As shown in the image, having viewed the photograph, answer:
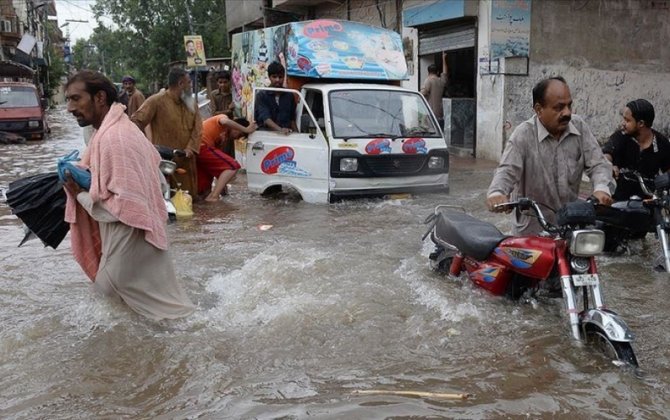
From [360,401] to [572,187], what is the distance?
1.90 m

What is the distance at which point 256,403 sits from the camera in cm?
320

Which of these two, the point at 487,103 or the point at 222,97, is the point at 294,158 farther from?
the point at 487,103

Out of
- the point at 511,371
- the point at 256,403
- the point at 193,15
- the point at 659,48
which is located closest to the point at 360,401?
the point at 256,403

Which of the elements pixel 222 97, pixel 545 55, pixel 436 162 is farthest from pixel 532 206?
pixel 545 55

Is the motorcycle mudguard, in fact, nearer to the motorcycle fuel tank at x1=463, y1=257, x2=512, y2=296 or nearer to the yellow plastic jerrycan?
the motorcycle fuel tank at x1=463, y1=257, x2=512, y2=296

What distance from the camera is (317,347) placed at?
389 centimetres

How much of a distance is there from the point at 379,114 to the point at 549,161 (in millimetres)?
4790

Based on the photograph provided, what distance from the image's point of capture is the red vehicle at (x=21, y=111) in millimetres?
18925

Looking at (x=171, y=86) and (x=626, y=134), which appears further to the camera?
(x=171, y=86)

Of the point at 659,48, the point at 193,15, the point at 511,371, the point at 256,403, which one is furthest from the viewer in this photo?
the point at 193,15

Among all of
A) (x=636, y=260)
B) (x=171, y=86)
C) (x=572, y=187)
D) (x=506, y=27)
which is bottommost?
(x=636, y=260)

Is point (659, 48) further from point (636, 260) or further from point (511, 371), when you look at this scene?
point (511, 371)

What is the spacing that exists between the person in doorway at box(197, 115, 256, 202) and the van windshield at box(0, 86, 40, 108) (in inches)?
507

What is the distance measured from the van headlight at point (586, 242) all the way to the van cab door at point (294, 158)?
16.2 ft
